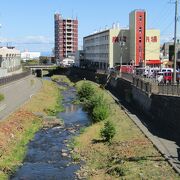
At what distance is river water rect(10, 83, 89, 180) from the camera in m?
30.5

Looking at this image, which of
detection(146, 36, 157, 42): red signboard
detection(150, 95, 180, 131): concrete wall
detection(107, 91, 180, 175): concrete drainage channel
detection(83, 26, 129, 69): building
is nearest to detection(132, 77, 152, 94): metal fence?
detection(150, 95, 180, 131): concrete wall

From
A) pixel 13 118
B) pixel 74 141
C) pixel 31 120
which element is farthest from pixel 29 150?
pixel 31 120

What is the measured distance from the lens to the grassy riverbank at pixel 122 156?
26922 mm

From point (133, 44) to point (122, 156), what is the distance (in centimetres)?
9813

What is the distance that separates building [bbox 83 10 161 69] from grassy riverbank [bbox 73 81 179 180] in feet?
257

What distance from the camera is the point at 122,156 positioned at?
32.1 m

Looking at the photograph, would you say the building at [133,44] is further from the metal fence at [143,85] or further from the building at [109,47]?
the metal fence at [143,85]

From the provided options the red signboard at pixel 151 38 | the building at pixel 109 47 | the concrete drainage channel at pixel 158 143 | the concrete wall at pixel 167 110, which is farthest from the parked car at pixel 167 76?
the building at pixel 109 47

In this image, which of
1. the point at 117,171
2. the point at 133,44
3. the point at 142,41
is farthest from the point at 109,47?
the point at 117,171

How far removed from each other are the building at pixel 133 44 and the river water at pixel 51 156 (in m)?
71.9

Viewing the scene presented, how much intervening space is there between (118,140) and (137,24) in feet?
300

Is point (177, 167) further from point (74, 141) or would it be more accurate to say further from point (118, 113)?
point (118, 113)

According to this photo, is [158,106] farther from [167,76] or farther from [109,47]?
[109,47]

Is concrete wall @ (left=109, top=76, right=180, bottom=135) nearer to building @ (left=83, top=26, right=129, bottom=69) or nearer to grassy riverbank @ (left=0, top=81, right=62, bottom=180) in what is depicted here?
grassy riverbank @ (left=0, top=81, right=62, bottom=180)
